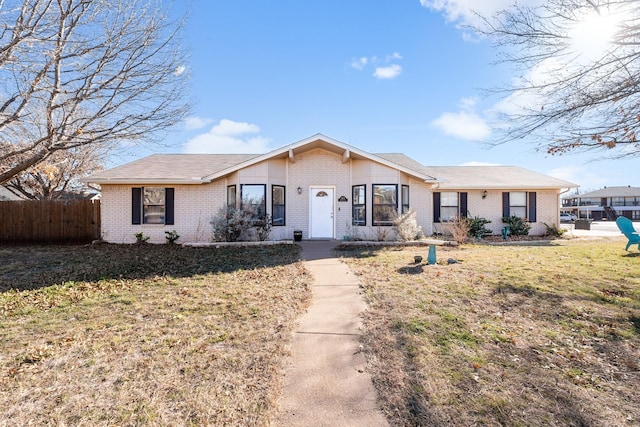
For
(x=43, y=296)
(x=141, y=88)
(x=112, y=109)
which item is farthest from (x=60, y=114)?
(x=43, y=296)

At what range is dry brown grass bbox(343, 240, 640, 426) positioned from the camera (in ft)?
8.03

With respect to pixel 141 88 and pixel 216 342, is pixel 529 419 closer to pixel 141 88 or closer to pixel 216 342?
pixel 216 342

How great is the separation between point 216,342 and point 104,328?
164cm

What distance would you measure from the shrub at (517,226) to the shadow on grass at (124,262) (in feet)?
33.7

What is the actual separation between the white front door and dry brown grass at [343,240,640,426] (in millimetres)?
6184

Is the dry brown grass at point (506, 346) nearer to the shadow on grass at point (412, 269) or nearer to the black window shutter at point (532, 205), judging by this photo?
the shadow on grass at point (412, 269)

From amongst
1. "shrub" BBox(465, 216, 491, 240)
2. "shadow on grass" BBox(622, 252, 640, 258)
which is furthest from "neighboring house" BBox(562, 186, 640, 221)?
"shadow on grass" BBox(622, 252, 640, 258)

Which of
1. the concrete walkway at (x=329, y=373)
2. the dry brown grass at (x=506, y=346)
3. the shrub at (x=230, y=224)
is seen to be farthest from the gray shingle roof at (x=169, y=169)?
the dry brown grass at (x=506, y=346)

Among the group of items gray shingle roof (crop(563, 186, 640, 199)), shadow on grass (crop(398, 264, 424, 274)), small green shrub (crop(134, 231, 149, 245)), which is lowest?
shadow on grass (crop(398, 264, 424, 274))

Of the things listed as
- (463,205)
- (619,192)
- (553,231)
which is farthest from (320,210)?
(619,192)

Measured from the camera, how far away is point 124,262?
832 cm

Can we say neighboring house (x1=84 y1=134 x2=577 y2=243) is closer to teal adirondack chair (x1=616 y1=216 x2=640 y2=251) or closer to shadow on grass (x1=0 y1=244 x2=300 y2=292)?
shadow on grass (x1=0 y1=244 x2=300 y2=292)

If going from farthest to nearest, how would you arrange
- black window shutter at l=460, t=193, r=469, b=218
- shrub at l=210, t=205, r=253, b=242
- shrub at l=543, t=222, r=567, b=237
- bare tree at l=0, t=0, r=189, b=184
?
black window shutter at l=460, t=193, r=469, b=218 < shrub at l=543, t=222, r=567, b=237 < shrub at l=210, t=205, r=253, b=242 < bare tree at l=0, t=0, r=189, b=184

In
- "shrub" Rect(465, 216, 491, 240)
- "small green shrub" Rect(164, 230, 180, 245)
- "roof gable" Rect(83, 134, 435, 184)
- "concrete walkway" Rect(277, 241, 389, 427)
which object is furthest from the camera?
"shrub" Rect(465, 216, 491, 240)
